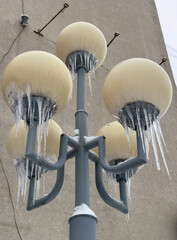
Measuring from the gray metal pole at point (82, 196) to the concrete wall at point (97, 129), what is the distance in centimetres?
174

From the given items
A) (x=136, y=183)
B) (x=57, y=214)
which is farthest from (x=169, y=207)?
(x=57, y=214)

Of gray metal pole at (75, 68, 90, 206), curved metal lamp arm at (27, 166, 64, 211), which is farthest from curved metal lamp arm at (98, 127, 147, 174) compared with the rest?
curved metal lamp arm at (27, 166, 64, 211)

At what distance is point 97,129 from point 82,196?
10.3 ft

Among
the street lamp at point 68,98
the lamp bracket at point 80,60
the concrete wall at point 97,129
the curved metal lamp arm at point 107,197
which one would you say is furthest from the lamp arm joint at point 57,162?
the concrete wall at point 97,129

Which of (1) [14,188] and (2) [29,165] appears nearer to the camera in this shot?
(2) [29,165]

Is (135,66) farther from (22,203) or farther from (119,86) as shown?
(22,203)

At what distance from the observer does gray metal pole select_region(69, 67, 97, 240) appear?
1.77m

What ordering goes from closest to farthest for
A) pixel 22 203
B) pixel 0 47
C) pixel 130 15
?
pixel 22 203, pixel 0 47, pixel 130 15

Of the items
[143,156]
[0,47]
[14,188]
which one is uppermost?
[0,47]

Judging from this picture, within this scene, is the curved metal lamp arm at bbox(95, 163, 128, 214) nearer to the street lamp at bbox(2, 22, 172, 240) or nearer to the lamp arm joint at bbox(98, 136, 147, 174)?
the street lamp at bbox(2, 22, 172, 240)

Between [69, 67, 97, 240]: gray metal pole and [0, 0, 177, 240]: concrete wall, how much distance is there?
68.4 inches

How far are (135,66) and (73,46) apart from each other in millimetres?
633

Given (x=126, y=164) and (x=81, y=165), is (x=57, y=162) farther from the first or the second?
(x=126, y=164)

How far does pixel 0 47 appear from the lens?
4820 millimetres
